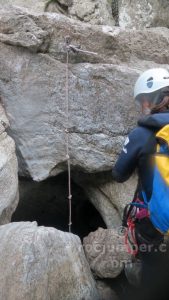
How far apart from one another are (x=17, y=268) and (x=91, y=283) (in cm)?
88

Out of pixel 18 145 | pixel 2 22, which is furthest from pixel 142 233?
pixel 2 22

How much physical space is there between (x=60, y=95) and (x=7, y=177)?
124cm

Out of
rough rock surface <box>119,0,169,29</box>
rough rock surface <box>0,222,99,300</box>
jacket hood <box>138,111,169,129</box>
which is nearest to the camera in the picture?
jacket hood <box>138,111,169,129</box>

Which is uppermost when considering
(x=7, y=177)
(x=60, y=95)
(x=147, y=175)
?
(x=147, y=175)

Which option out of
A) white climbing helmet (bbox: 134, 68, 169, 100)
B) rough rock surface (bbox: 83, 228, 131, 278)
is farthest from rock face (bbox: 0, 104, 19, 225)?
white climbing helmet (bbox: 134, 68, 169, 100)

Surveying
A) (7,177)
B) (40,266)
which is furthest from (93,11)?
(40,266)

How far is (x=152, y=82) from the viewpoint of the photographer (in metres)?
4.20

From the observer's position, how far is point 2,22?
6090mm

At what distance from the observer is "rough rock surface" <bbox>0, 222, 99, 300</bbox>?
4.61 m

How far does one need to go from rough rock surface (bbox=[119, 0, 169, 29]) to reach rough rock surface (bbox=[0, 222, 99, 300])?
19.8 ft

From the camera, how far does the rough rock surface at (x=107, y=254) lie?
5445 mm

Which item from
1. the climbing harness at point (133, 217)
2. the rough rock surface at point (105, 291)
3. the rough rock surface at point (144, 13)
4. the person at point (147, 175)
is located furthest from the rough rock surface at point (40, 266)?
the rough rock surface at point (144, 13)

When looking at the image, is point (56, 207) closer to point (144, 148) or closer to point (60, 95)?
point (60, 95)

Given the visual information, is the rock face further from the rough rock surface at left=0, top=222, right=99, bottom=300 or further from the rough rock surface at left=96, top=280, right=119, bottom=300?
the rough rock surface at left=96, top=280, right=119, bottom=300
